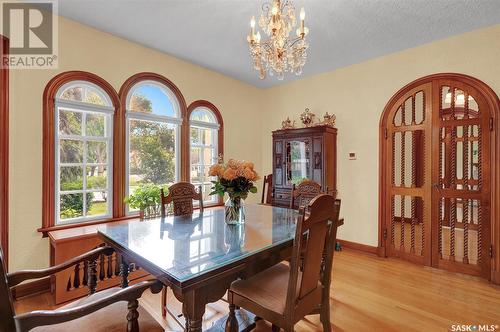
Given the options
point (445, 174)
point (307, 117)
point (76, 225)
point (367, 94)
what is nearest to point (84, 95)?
point (76, 225)

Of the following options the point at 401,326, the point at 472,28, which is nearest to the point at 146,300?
the point at 401,326

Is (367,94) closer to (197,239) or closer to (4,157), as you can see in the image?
(197,239)

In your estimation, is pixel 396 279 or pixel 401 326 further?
pixel 396 279

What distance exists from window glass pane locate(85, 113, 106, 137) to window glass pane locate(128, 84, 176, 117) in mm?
391

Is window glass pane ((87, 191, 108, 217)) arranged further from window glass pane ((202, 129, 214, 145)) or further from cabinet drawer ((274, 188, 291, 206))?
cabinet drawer ((274, 188, 291, 206))

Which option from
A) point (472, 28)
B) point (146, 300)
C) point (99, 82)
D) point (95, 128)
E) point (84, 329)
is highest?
point (472, 28)

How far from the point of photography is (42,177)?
259 cm

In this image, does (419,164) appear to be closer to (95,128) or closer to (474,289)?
(474,289)

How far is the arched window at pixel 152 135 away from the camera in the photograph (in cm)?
334

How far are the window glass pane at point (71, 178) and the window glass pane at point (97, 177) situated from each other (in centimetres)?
8

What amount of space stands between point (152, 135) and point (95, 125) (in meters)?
0.71

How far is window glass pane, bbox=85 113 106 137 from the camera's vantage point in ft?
9.82

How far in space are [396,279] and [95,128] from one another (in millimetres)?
3943

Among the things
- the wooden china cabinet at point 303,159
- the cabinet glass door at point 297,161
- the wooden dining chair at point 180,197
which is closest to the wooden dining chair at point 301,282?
the wooden dining chair at point 180,197
